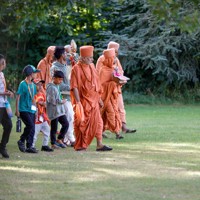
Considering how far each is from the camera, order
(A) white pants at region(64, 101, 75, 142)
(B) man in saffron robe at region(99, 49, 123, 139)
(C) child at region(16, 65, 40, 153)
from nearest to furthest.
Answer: (C) child at region(16, 65, 40, 153), (A) white pants at region(64, 101, 75, 142), (B) man in saffron robe at region(99, 49, 123, 139)

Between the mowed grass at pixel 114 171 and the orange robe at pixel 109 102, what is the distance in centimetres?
33

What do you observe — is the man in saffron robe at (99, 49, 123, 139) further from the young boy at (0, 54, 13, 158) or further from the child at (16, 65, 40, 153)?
the young boy at (0, 54, 13, 158)

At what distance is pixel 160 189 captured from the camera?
1020cm

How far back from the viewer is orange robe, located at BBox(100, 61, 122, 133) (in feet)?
59.1

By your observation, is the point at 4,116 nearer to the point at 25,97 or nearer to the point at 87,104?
the point at 25,97

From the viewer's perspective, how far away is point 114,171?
473 inches

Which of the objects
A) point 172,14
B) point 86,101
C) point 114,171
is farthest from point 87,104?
point 172,14

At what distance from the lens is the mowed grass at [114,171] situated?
9.91 m

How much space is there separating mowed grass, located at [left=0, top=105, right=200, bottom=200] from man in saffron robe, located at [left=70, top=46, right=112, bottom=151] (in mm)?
338

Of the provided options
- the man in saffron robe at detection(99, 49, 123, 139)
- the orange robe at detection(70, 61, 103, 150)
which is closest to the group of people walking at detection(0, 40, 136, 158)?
the orange robe at detection(70, 61, 103, 150)

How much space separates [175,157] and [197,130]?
6.16 meters

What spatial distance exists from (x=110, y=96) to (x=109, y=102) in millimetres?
158

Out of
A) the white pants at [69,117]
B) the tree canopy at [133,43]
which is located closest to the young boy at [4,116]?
the white pants at [69,117]

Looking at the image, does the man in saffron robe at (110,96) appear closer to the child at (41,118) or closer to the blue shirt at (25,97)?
the child at (41,118)
